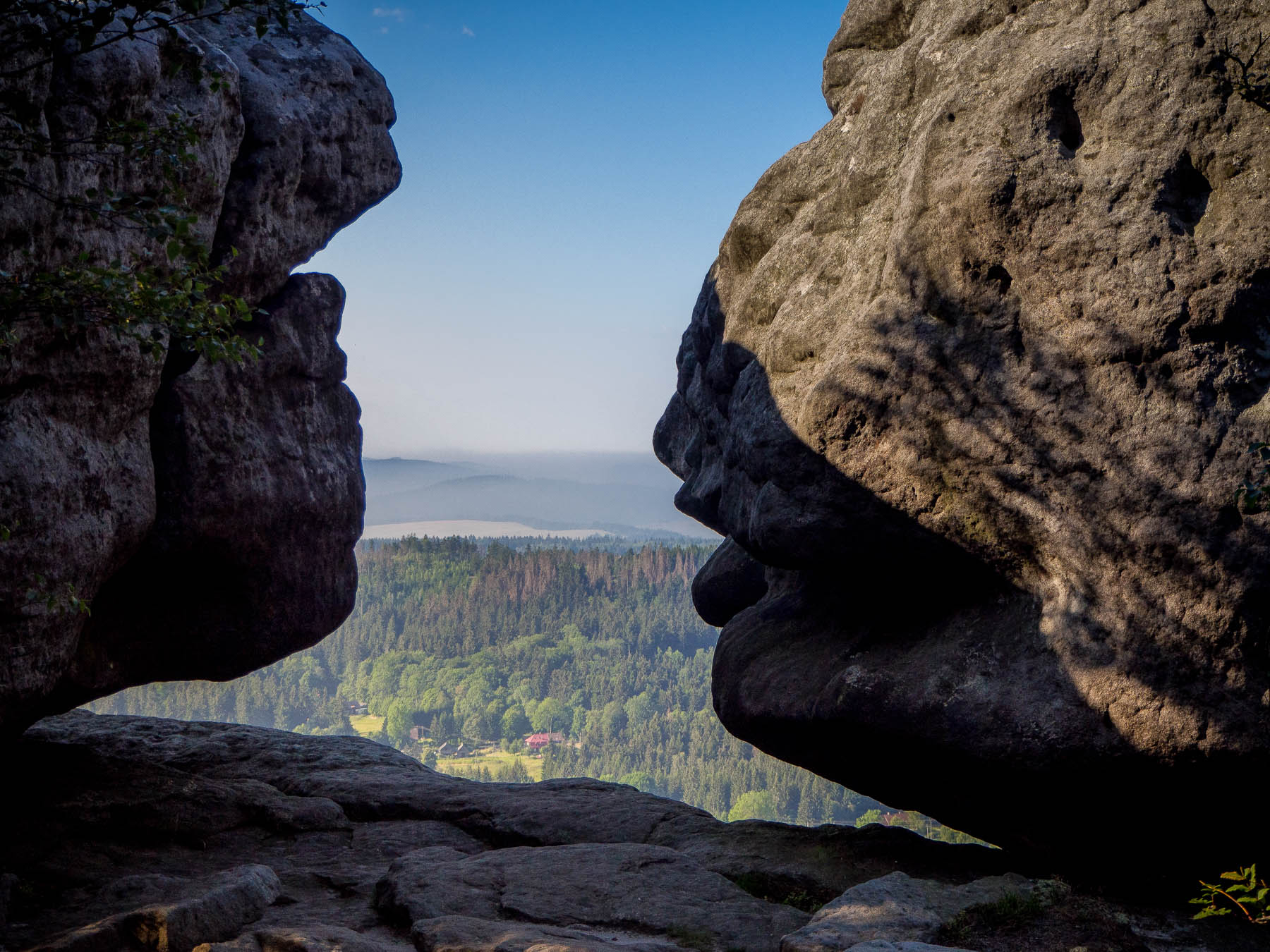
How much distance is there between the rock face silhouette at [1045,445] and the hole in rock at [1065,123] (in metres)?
0.03

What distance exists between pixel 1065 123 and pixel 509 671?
17325cm

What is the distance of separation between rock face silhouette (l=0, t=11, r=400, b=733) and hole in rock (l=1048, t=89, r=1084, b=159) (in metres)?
9.28

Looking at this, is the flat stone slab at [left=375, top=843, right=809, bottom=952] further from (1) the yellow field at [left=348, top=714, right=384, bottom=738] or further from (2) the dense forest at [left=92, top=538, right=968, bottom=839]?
(1) the yellow field at [left=348, top=714, right=384, bottom=738]

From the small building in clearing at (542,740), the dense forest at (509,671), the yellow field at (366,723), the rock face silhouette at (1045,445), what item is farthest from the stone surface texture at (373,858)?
the yellow field at (366,723)

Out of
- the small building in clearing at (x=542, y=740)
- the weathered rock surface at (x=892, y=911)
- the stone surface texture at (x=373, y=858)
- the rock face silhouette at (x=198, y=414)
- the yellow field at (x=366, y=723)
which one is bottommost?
the yellow field at (x=366, y=723)

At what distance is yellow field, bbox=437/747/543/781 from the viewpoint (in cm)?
13888

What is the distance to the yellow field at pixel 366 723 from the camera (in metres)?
167

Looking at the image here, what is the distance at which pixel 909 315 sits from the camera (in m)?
11.7

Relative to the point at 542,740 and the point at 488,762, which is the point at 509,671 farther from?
the point at 488,762

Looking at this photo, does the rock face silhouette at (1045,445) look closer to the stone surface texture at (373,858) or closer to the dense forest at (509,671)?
the stone surface texture at (373,858)

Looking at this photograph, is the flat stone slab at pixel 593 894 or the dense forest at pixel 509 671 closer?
the flat stone slab at pixel 593 894

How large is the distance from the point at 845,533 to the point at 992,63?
648cm

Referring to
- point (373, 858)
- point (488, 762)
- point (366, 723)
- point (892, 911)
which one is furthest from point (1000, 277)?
point (366, 723)

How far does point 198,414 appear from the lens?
14906 millimetres
